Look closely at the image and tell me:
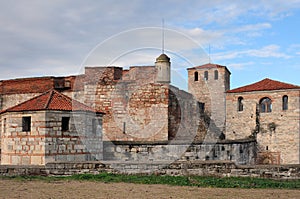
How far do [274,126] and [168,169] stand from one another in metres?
16.8

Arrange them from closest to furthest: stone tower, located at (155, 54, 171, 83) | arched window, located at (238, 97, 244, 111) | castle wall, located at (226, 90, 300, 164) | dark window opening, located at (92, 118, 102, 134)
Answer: dark window opening, located at (92, 118, 102, 134)
stone tower, located at (155, 54, 171, 83)
castle wall, located at (226, 90, 300, 164)
arched window, located at (238, 97, 244, 111)

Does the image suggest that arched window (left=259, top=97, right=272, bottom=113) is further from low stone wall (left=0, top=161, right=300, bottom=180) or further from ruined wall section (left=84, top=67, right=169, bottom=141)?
low stone wall (left=0, top=161, right=300, bottom=180)

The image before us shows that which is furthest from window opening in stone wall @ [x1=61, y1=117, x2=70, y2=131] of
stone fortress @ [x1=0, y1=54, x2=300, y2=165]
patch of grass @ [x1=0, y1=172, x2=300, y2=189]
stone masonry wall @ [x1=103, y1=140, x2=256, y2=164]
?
patch of grass @ [x1=0, y1=172, x2=300, y2=189]

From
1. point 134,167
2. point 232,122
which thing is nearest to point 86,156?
point 134,167

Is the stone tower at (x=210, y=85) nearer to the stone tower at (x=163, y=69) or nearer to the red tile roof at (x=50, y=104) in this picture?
the stone tower at (x=163, y=69)

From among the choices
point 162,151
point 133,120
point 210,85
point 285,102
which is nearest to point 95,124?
point 162,151

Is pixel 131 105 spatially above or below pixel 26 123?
above

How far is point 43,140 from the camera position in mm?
15891

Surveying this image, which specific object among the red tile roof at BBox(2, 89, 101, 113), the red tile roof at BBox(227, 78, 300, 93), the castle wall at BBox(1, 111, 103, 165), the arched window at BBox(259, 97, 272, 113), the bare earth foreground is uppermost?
the red tile roof at BBox(227, 78, 300, 93)

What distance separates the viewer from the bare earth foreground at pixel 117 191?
927 centimetres

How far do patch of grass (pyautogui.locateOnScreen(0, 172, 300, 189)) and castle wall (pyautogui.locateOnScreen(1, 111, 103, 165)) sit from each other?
3353 millimetres

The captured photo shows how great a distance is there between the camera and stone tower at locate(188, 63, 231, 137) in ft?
135

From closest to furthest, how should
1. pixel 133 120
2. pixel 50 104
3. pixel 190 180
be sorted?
pixel 190 180 → pixel 50 104 → pixel 133 120

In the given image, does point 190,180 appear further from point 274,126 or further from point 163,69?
point 274,126
